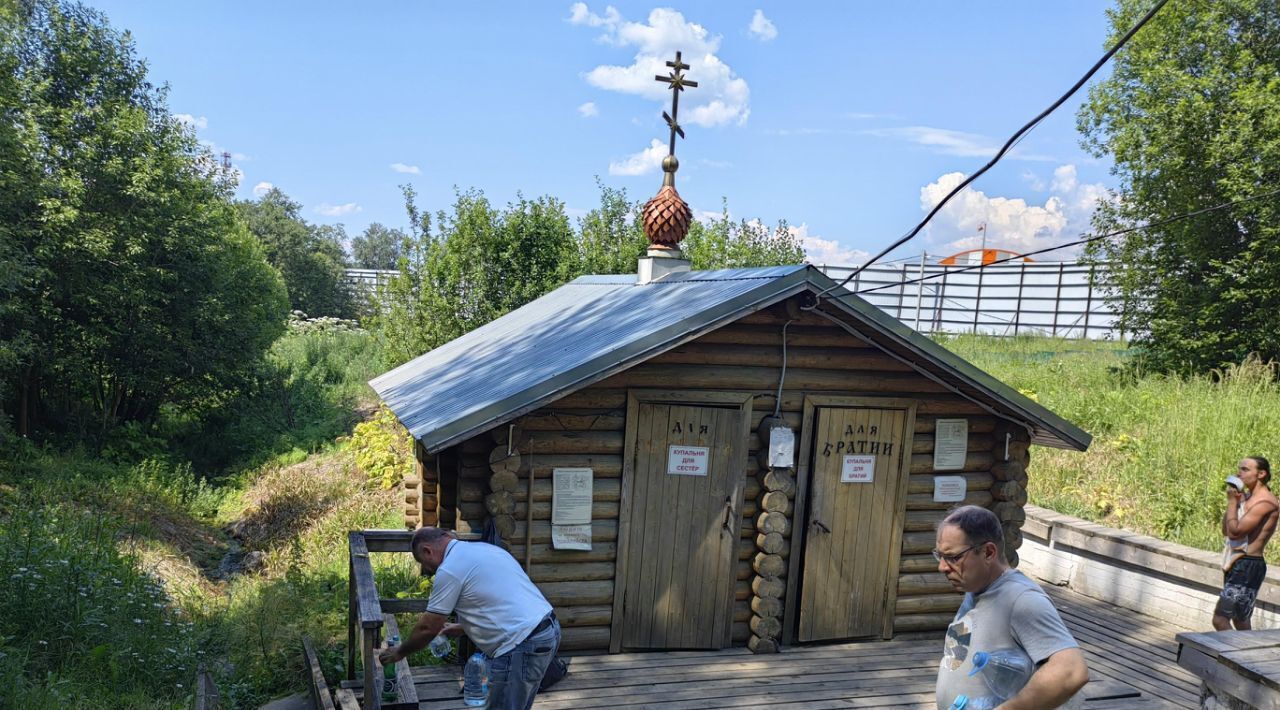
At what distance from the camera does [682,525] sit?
7.66m

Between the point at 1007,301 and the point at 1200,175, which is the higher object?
the point at 1200,175

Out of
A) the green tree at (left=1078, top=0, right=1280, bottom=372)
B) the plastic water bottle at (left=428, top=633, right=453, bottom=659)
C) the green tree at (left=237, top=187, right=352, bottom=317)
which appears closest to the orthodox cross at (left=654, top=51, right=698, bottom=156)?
the plastic water bottle at (left=428, top=633, right=453, bottom=659)

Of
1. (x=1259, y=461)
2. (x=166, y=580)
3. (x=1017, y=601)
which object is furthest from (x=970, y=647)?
(x=166, y=580)

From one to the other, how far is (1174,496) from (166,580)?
43.8ft

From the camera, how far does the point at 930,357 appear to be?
25.4 ft

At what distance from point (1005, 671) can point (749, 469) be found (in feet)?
15.3

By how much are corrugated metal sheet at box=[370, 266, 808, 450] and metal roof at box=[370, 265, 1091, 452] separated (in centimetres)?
1

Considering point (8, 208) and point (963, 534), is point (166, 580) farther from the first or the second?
point (963, 534)

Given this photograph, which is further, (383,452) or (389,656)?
(383,452)

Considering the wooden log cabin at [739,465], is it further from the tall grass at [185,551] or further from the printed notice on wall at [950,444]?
the tall grass at [185,551]

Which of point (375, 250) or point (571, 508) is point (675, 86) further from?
point (375, 250)

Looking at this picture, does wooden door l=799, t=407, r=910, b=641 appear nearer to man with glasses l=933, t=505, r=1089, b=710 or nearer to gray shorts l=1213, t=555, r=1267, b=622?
gray shorts l=1213, t=555, r=1267, b=622

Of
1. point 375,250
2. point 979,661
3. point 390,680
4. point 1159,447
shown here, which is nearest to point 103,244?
point 390,680

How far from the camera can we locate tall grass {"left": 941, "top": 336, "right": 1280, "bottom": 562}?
1107cm
